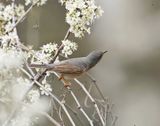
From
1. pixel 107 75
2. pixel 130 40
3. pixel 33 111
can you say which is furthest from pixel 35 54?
pixel 130 40

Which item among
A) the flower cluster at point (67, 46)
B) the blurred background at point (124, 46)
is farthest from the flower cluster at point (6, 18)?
the blurred background at point (124, 46)

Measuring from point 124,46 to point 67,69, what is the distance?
258 cm

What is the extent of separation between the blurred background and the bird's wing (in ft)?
6.02

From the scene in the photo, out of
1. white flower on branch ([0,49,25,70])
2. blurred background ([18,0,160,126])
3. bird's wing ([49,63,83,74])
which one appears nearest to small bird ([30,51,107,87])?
bird's wing ([49,63,83,74])

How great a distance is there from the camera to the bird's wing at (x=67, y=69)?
1.23m

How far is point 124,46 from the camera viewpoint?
380 centimetres

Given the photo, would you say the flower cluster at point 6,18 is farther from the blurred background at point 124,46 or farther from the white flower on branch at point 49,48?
the blurred background at point 124,46

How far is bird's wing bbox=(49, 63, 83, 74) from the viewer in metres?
1.23

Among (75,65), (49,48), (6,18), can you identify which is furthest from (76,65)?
(6,18)

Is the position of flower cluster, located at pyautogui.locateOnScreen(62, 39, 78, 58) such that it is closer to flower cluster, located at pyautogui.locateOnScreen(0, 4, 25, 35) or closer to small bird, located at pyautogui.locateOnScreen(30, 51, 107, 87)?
small bird, located at pyautogui.locateOnScreen(30, 51, 107, 87)

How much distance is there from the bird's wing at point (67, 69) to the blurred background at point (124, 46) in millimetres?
1834

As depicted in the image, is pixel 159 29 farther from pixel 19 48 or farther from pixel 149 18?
pixel 19 48

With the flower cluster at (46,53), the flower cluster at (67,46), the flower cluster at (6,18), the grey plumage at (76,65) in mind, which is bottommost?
the grey plumage at (76,65)

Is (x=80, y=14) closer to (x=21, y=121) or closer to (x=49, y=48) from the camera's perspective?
(x=49, y=48)
